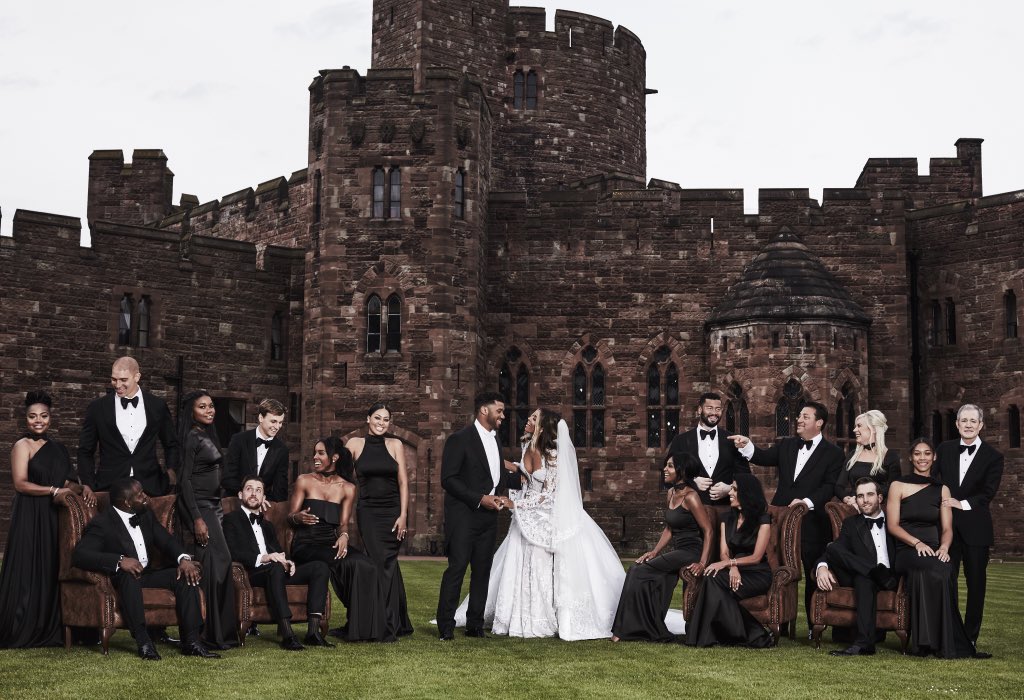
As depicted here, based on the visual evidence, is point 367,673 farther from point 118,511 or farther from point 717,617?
point 717,617

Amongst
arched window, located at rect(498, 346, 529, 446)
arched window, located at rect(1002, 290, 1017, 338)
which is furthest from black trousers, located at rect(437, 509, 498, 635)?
arched window, located at rect(1002, 290, 1017, 338)

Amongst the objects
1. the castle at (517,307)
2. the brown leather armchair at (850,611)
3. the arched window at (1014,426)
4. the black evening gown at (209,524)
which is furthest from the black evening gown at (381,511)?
the arched window at (1014,426)

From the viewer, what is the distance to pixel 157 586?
9875 millimetres

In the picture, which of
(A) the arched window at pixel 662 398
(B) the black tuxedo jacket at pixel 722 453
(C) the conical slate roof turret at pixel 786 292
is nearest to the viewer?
(B) the black tuxedo jacket at pixel 722 453

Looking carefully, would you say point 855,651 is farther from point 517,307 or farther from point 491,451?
point 517,307

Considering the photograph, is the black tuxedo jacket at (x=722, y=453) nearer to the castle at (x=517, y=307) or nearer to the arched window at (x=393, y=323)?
the castle at (x=517, y=307)

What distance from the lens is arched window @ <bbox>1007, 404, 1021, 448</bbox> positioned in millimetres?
26281

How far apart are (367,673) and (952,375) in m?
21.1

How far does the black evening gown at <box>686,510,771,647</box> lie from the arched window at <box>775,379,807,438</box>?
15.1m

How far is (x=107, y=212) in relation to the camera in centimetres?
3578

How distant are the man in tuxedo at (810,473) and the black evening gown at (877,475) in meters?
0.15

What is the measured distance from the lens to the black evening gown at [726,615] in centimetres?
1045

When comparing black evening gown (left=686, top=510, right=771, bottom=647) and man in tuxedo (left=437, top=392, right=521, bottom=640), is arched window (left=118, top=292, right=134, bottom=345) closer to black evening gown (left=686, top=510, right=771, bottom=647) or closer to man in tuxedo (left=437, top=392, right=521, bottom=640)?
man in tuxedo (left=437, top=392, right=521, bottom=640)

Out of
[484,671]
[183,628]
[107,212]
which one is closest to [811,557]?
[484,671]
